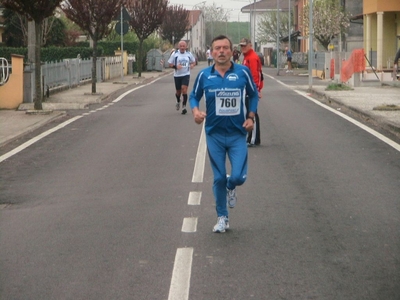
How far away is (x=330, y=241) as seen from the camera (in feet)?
25.4

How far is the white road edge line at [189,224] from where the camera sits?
27.2 ft

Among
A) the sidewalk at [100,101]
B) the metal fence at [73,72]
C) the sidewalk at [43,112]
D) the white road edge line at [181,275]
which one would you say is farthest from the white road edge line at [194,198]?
the metal fence at [73,72]

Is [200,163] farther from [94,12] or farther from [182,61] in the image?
[94,12]

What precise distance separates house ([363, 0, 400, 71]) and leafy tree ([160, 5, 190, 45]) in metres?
36.5

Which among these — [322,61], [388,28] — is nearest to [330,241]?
[322,61]

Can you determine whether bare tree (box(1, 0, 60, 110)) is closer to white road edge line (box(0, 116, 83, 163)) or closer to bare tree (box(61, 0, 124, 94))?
white road edge line (box(0, 116, 83, 163))

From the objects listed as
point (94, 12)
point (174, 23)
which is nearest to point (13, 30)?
point (94, 12)

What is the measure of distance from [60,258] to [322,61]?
40.6 meters

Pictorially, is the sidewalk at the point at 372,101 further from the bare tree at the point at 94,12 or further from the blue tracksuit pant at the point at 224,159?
the blue tracksuit pant at the point at 224,159

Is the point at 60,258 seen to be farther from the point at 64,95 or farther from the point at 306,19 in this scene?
the point at 306,19

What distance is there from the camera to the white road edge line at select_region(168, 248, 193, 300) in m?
6.17

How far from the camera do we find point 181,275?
665 cm

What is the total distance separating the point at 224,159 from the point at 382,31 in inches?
1643

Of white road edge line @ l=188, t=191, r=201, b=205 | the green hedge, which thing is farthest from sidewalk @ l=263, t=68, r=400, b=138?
the green hedge
